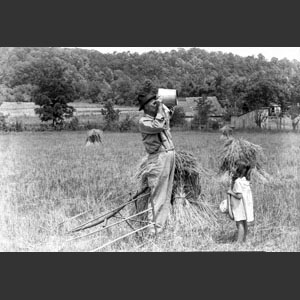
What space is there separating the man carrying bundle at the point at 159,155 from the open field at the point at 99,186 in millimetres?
273

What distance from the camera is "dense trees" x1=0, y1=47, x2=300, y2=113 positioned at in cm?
812

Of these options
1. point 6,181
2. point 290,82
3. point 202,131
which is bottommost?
point 6,181

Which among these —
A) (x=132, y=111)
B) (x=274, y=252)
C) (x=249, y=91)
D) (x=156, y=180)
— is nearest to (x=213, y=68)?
(x=249, y=91)

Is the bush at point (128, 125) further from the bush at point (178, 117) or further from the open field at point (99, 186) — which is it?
the bush at point (178, 117)

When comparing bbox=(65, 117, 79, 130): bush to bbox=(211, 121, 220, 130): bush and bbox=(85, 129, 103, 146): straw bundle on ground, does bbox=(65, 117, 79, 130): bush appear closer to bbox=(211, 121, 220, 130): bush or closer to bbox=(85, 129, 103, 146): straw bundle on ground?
bbox=(85, 129, 103, 146): straw bundle on ground

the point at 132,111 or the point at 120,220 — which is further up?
the point at 132,111

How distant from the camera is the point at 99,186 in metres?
8.30

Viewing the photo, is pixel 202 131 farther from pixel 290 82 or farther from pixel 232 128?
pixel 290 82

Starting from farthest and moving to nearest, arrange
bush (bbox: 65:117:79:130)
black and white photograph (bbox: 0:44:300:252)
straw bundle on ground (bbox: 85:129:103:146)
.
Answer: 1. straw bundle on ground (bbox: 85:129:103:146)
2. bush (bbox: 65:117:79:130)
3. black and white photograph (bbox: 0:44:300:252)

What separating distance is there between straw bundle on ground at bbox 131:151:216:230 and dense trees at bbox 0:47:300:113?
2.92 ft

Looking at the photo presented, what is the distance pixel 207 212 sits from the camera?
7.79 metres

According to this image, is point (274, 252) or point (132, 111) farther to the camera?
point (132, 111)

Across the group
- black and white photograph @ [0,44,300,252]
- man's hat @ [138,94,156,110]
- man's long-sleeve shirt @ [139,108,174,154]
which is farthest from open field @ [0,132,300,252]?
man's hat @ [138,94,156,110]

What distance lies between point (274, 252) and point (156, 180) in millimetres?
1484
